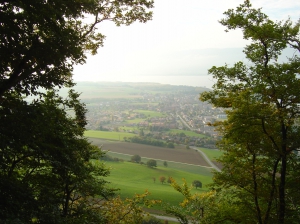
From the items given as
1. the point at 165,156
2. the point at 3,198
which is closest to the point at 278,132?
the point at 3,198

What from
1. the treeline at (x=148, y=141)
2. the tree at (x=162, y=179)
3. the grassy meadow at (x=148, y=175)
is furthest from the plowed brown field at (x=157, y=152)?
the tree at (x=162, y=179)

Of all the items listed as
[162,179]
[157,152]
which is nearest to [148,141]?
[157,152]

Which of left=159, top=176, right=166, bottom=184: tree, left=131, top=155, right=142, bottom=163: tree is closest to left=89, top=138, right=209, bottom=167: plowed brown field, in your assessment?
left=131, top=155, right=142, bottom=163: tree

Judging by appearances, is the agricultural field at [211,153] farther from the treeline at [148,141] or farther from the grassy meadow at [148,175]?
the treeline at [148,141]

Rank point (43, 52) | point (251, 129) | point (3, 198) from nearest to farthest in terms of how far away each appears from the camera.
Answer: point (3, 198) < point (43, 52) < point (251, 129)

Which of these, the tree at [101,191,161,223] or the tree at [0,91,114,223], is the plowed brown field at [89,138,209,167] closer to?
the tree at [101,191,161,223]

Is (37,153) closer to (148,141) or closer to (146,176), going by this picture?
(146,176)

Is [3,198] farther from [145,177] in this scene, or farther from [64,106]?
[145,177]
